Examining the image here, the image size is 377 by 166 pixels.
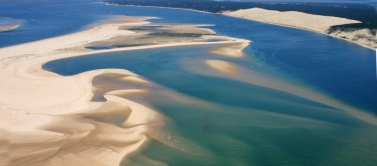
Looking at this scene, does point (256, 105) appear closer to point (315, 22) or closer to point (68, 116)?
point (68, 116)

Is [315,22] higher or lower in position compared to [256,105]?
higher

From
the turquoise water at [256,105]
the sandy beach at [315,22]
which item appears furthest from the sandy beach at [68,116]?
the sandy beach at [315,22]

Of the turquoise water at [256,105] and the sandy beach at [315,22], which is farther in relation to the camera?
the sandy beach at [315,22]

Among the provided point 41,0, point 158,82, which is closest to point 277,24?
point 158,82

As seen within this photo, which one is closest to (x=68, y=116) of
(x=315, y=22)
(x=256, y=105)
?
(x=256, y=105)

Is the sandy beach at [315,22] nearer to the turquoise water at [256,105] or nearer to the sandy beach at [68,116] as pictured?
the turquoise water at [256,105]
